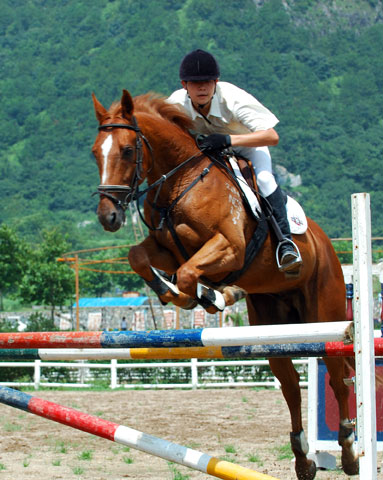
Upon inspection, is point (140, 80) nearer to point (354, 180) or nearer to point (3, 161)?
point (3, 161)

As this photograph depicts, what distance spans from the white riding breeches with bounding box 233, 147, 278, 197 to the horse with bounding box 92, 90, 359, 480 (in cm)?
21

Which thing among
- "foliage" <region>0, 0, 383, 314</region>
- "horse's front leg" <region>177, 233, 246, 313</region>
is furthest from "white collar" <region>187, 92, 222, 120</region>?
"foliage" <region>0, 0, 383, 314</region>

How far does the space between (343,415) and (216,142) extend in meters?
2.09

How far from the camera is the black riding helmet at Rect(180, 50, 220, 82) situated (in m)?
4.60

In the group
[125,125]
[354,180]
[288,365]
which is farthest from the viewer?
[354,180]

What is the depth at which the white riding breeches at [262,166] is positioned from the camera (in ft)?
15.6

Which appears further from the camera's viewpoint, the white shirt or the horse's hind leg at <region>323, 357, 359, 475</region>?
the horse's hind leg at <region>323, 357, 359, 475</region>

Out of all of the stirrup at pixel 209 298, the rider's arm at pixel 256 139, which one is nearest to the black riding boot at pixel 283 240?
the rider's arm at pixel 256 139

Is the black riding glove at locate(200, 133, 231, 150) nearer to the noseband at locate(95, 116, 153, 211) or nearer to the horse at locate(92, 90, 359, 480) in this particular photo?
the horse at locate(92, 90, 359, 480)

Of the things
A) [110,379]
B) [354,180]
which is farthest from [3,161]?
[110,379]

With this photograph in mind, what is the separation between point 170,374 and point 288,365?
1183 centimetres

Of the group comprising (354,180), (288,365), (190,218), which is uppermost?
(354,180)

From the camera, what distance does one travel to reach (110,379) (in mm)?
17141

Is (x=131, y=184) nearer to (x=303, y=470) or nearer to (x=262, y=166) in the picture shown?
(x=262, y=166)
